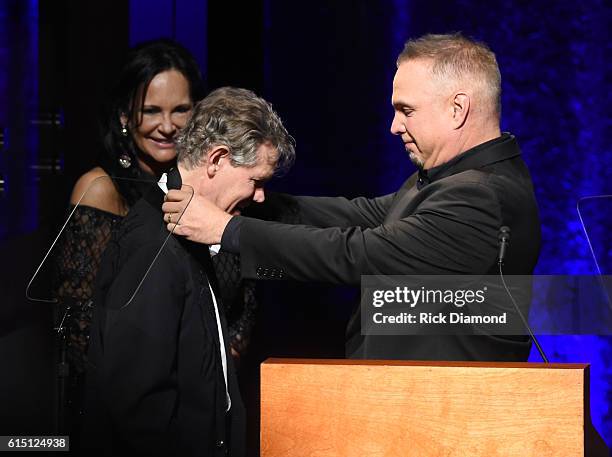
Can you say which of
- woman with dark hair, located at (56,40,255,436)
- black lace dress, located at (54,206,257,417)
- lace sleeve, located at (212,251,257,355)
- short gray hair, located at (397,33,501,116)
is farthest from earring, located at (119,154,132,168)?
short gray hair, located at (397,33,501,116)

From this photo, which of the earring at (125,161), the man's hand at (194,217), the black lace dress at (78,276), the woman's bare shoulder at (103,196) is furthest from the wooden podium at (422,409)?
the earring at (125,161)

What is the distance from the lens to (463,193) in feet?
7.14

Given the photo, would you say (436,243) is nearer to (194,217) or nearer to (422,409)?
(194,217)

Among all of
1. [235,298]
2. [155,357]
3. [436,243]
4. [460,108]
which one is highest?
[460,108]

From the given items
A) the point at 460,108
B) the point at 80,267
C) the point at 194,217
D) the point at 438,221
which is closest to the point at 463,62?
the point at 460,108

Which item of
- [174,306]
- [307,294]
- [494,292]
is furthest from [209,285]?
[307,294]

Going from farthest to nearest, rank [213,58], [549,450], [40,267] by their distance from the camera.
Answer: [213,58]
[40,267]
[549,450]

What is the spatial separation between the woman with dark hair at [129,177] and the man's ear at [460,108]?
2.38ft

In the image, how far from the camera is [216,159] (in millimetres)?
2080

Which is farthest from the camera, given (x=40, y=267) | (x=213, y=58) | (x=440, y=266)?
(x=213, y=58)

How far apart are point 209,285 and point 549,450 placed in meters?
0.78

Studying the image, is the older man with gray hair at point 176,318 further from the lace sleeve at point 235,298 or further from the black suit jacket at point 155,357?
the lace sleeve at point 235,298

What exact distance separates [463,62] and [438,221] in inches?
14.8

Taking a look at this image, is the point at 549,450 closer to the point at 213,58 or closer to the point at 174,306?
the point at 174,306
